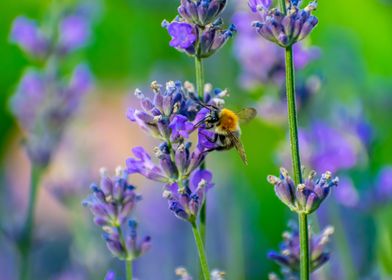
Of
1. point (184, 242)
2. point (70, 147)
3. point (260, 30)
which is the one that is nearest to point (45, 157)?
point (70, 147)

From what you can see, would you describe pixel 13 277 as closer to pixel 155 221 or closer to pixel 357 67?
pixel 155 221

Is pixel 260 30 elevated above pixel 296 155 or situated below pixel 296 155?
above

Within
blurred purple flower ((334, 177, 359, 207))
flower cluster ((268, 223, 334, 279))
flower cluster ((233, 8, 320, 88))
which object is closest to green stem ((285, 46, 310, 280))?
flower cluster ((268, 223, 334, 279))

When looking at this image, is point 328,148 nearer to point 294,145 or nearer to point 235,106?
point 235,106

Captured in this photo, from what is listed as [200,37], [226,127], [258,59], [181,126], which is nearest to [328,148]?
[258,59]

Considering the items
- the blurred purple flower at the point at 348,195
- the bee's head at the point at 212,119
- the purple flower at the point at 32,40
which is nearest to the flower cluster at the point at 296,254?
the bee's head at the point at 212,119

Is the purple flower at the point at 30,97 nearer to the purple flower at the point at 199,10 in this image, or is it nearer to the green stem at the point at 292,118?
the purple flower at the point at 199,10
